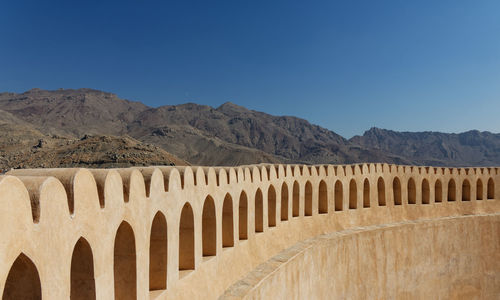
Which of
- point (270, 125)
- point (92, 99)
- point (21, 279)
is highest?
point (92, 99)

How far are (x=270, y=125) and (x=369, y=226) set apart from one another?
321 ft

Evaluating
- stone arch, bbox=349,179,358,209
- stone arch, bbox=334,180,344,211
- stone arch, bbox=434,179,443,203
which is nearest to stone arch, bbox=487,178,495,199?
stone arch, bbox=434,179,443,203

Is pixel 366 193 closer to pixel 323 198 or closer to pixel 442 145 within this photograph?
pixel 323 198

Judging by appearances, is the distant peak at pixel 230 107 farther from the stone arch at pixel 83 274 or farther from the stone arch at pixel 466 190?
the stone arch at pixel 83 274

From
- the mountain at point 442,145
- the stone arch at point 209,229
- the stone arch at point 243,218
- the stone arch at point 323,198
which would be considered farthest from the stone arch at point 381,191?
the mountain at point 442,145

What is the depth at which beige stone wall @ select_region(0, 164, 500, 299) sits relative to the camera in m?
3.14

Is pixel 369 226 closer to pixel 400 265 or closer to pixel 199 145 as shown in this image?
pixel 400 265

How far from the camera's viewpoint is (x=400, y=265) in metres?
12.3

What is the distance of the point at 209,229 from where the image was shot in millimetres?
7043

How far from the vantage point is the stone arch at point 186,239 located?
6203mm

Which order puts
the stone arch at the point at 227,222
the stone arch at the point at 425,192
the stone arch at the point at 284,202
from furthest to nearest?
the stone arch at the point at 425,192, the stone arch at the point at 284,202, the stone arch at the point at 227,222

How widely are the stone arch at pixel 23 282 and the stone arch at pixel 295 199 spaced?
8398 mm

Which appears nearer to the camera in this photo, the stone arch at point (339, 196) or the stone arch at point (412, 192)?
the stone arch at point (339, 196)

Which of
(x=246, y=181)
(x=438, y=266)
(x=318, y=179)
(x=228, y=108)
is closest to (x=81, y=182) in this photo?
(x=246, y=181)
